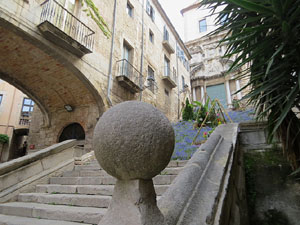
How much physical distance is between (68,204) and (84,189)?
1.07ft

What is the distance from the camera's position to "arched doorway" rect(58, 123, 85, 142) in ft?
27.0

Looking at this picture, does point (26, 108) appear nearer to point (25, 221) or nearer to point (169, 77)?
point (169, 77)

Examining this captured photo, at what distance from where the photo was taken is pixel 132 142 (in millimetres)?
1096

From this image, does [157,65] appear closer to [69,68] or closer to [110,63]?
[110,63]

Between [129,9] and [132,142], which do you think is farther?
[129,9]

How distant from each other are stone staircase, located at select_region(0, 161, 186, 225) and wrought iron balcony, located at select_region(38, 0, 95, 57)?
176 inches

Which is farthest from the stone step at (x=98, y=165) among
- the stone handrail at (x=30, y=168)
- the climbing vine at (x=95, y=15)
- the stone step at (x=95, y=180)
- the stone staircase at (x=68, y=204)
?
the climbing vine at (x=95, y=15)

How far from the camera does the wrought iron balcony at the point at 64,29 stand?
584 centimetres

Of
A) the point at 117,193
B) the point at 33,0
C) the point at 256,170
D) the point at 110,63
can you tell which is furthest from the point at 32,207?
the point at 110,63

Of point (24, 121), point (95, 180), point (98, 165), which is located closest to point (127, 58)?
point (98, 165)

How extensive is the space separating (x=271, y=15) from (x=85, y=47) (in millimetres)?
5836

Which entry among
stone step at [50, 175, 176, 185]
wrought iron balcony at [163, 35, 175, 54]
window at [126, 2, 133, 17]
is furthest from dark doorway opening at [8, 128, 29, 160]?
stone step at [50, 175, 176, 185]

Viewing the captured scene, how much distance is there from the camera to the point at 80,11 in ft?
24.6

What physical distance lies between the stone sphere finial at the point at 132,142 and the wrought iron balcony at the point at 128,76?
769 centimetres
